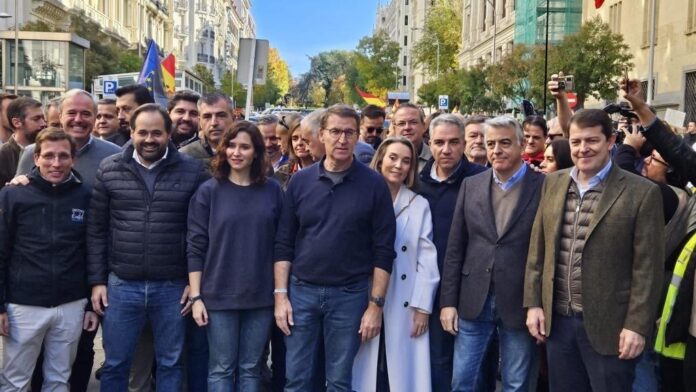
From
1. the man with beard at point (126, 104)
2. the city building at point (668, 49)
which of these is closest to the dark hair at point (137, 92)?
the man with beard at point (126, 104)

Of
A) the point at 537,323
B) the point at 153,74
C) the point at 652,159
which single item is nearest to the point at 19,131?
the point at 537,323

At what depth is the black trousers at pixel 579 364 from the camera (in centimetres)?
424

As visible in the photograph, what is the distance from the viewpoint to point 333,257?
4.67 metres

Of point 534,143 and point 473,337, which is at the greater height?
point 534,143

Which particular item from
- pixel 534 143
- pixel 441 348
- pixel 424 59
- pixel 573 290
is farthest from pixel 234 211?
pixel 424 59

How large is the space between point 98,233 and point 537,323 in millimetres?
2911

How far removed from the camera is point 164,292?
4992 millimetres

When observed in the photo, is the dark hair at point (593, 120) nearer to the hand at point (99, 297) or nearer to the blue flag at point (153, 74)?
the hand at point (99, 297)

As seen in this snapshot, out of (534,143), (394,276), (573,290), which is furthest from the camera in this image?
(534,143)

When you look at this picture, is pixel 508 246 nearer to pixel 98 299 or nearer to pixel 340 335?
pixel 340 335

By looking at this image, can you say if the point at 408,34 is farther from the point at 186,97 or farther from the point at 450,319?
the point at 450,319

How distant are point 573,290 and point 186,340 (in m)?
2.70

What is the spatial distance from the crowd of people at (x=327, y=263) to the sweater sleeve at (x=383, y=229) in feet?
0.03

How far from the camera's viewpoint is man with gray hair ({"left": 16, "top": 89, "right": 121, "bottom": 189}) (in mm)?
5660
